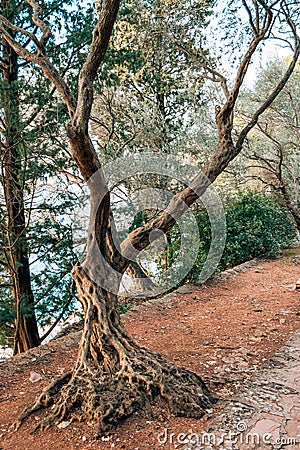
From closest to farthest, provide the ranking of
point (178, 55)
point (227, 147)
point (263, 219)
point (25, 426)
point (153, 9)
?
point (25, 426), point (227, 147), point (153, 9), point (178, 55), point (263, 219)

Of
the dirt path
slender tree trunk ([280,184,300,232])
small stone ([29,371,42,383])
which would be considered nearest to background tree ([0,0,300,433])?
the dirt path

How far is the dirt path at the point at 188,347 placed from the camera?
8.10 ft

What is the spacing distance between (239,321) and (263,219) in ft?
15.7

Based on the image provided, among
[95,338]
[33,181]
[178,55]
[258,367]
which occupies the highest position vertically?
[178,55]

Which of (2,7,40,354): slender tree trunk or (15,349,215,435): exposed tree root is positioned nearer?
(15,349,215,435): exposed tree root

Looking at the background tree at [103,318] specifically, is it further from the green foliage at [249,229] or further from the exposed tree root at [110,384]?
the green foliage at [249,229]

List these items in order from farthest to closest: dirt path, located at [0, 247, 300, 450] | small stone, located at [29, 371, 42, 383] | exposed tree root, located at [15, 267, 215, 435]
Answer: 1. small stone, located at [29, 371, 42, 383]
2. exposed tree root, located at [15, 267, 215, 435]
3. dirt path, located at [0, 247, 300, 450]

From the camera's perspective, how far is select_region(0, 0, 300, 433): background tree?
104 inches

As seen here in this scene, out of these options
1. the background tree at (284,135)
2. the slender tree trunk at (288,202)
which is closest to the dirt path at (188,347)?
the slender tree trunk at (288,202)

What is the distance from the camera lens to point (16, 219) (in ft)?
15.6

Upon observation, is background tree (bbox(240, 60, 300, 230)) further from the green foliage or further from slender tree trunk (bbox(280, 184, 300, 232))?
the green foliage

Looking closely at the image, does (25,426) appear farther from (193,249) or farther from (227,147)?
(193,249)

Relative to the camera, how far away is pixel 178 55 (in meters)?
7.62

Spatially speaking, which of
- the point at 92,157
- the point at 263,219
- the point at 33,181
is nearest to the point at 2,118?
the point at 33,181
